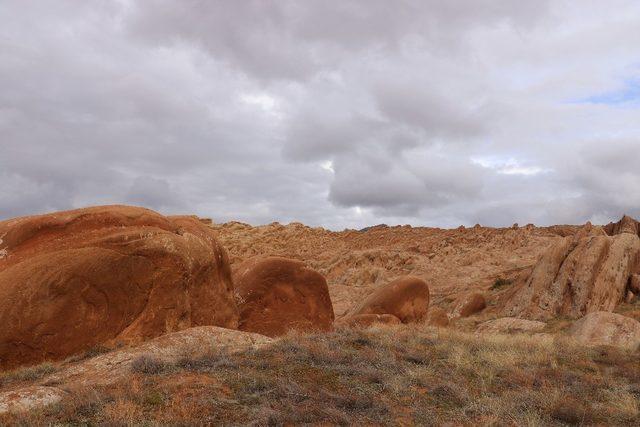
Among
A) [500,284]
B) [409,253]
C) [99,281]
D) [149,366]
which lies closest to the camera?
[149,366]

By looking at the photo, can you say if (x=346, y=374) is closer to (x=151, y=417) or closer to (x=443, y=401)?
(x=443, y=401)

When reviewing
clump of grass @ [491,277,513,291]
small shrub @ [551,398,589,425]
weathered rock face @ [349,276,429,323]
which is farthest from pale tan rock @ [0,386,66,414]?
clump of grass @ [491,277,513,291]

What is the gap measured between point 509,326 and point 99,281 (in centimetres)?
1553

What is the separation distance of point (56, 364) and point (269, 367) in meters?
4.22

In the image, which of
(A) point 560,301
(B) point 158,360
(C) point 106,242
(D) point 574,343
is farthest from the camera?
(A) point 560,301

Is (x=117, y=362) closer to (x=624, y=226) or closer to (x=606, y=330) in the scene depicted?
(x=606, y=330)

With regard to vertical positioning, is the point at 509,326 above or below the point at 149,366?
below

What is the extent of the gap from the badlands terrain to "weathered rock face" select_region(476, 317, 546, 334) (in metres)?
0.11

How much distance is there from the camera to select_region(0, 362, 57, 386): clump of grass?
29.7 feet

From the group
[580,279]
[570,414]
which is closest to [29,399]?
[570,414]

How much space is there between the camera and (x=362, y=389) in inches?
316

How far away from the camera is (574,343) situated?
13.9 meters

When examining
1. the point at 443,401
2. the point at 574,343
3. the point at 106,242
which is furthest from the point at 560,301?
the point at 106,242

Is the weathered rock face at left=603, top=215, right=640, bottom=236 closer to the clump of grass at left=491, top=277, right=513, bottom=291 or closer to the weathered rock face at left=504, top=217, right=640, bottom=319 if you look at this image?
the clump of grass at left=491, top=277, right=513, bottom=291
